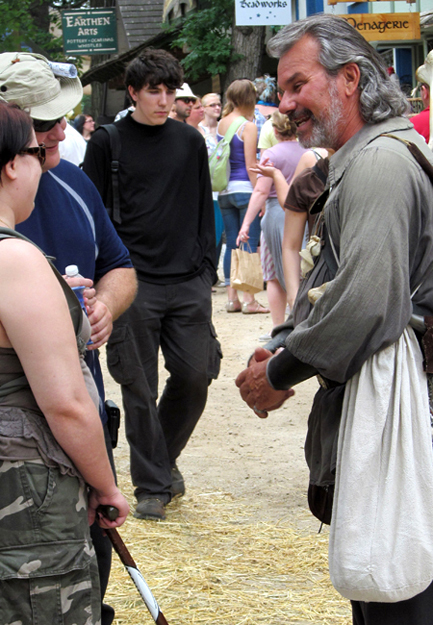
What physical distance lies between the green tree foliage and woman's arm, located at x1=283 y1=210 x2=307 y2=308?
1416cm

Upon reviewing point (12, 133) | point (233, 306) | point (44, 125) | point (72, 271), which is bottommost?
point (233, 306)

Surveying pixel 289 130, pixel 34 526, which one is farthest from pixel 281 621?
pixel 289 130

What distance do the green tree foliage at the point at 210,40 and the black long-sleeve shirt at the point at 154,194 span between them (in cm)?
1451

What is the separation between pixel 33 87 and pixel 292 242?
101 inches

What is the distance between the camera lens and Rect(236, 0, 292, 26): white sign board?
470 inches

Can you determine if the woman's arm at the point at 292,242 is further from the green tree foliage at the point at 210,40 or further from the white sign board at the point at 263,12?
the green tree foliage at the point at 210,40

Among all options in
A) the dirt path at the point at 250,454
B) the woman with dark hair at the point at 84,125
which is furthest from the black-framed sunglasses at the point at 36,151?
the woman with dark hair at the point at 84,125

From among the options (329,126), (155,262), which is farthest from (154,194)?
(329,126)

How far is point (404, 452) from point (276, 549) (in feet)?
7.59

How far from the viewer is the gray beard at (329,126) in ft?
7.53

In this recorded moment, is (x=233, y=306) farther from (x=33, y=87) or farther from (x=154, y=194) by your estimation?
(x=33, y=87)

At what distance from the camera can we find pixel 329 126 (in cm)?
233

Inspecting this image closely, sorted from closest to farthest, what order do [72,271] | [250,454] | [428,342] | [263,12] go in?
[428,342] → [72,271] → [250,454] → [263,12]

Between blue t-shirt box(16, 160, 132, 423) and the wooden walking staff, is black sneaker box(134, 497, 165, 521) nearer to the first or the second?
blue t-shirt box(16, 160, 132, 423)
